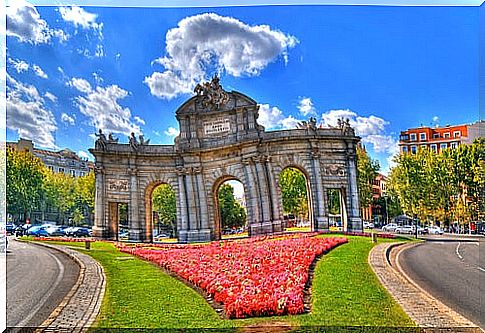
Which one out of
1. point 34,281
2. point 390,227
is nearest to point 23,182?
point 34,281

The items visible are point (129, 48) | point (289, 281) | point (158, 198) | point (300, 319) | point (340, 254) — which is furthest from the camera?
point (158, 198)

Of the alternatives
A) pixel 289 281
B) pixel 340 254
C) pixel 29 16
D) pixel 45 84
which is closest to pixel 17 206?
pixel 45 84

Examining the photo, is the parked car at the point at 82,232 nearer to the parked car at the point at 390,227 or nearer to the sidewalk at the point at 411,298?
the sidewalk at the point at 411,298

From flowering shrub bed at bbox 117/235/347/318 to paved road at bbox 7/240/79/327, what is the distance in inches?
41.8

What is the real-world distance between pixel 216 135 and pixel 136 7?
259 cm

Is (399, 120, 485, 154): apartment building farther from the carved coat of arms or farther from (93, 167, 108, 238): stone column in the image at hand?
(93, 167, 108, 238): stone column

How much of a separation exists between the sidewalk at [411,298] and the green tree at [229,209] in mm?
2460

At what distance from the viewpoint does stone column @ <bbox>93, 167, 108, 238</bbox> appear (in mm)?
8562

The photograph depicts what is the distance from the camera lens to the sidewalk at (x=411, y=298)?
6.48m

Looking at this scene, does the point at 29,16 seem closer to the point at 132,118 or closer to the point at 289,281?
the point at 132,118

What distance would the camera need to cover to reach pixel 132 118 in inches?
328

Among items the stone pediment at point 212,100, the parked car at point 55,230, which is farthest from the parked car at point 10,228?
the stone pediment at point 212,100

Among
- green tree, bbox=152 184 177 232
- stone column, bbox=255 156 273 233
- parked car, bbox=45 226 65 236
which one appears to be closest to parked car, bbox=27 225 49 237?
parked car, bbox=45 226 65 236

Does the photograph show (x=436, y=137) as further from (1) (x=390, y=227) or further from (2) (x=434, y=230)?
(1) (x=390, y=227)
